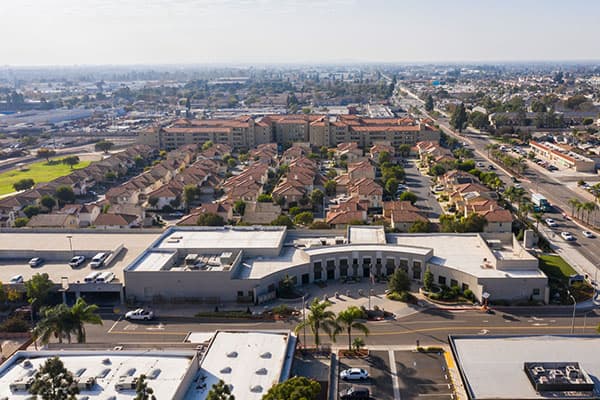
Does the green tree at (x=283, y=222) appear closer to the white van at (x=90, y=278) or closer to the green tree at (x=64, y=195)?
the white van at (x=90, y=278)

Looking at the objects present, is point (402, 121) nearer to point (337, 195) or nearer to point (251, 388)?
point (337, 195)

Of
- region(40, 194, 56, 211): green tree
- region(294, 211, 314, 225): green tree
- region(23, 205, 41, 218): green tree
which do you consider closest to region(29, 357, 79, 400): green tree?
region(294, 211, 314, 225): green tree

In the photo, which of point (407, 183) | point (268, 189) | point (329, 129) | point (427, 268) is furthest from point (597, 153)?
point (427, 268)

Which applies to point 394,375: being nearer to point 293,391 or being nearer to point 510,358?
point 510,358

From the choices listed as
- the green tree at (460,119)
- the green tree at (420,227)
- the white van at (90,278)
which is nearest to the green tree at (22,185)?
the white van at (90,278)

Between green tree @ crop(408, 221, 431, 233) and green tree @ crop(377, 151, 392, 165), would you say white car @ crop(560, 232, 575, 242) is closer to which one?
green tree @ crop(408, 221, 431, 233)

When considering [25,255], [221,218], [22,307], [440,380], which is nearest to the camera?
[440,380]
